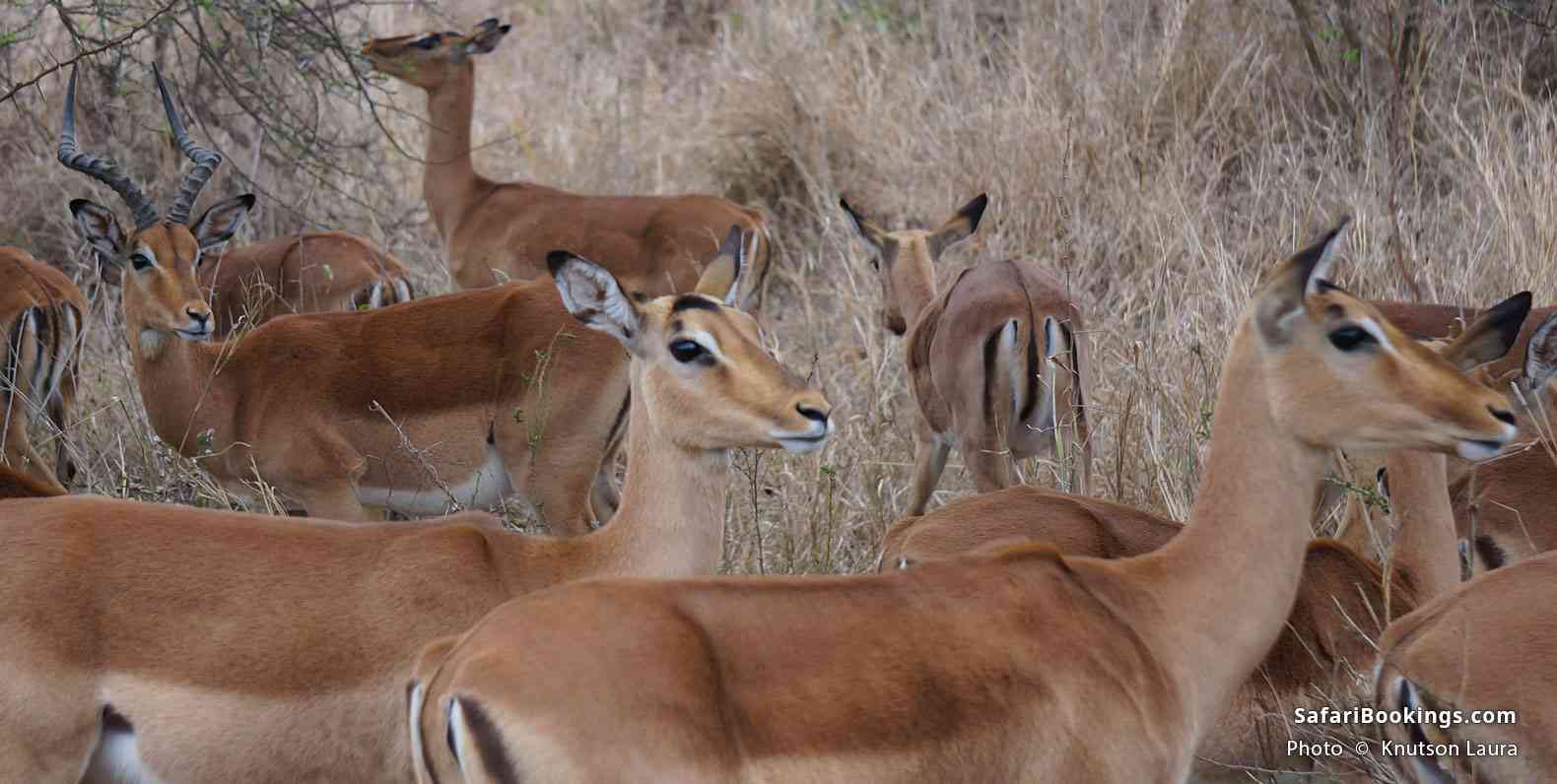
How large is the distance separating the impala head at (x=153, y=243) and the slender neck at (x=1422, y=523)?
11.9 ft

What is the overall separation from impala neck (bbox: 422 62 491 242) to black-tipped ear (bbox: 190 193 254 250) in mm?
1892

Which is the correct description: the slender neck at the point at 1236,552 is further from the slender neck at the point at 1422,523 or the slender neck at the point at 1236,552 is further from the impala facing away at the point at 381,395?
the impala facing away at the point at 381,395

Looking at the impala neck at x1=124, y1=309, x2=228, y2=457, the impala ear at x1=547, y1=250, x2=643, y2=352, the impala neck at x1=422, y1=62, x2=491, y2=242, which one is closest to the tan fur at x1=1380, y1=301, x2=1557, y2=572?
the impala ear at x1=547, y1=250, x2=643, y2=352

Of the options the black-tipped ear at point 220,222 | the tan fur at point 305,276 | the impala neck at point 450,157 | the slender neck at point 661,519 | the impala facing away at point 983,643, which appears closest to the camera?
the impala facing away at point 983,643

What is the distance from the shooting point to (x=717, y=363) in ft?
13.1

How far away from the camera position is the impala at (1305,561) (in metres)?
3.90

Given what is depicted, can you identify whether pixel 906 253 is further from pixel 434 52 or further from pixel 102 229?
pixel 434 52

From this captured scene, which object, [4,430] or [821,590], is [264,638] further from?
[4,430]

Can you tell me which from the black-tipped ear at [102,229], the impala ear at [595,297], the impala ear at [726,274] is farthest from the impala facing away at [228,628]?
the black-tipped ear at [102,229]

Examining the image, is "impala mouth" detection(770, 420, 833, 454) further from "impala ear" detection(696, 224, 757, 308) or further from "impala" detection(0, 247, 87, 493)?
"impala" detection(0, 247, 87, 493)

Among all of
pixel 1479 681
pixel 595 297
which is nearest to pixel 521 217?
pixel 595 297

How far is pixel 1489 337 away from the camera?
12.7 feet

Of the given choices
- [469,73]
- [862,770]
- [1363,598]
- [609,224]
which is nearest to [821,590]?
[862,770]

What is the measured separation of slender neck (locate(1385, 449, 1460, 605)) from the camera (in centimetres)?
408
